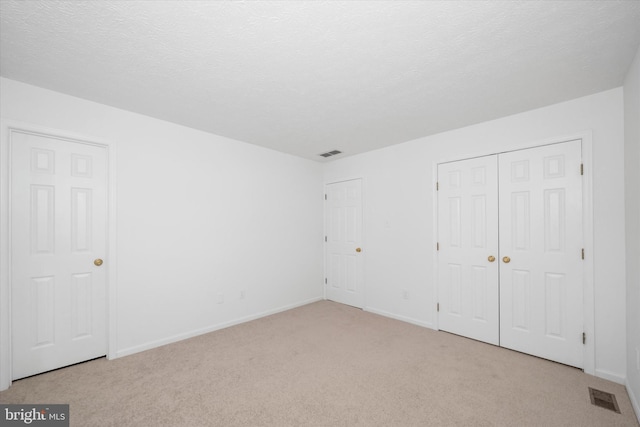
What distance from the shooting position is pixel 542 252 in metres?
2.79

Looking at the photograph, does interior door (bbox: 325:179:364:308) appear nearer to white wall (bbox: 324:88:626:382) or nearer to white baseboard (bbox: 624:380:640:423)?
white wall (bbox: 324:88:626:382)

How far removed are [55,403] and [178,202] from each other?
2.03 meters

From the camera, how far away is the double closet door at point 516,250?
2.63 meters

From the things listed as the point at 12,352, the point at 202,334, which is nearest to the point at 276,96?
the point at 202,334

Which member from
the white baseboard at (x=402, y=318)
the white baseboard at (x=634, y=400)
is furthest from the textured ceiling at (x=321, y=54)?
the white baseboard at (x=402, y=318)

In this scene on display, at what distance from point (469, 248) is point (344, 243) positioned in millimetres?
2005

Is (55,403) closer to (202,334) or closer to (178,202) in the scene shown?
(202,334)

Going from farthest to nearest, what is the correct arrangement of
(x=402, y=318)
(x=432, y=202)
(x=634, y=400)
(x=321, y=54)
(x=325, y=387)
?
(x=402, y=318)
(x=432, y=202)
(x=325, y=387)
(x=634, y=400)
(x=321, y=54)

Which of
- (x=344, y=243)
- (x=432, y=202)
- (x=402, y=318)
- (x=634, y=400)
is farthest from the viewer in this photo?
(x=344, y=243)

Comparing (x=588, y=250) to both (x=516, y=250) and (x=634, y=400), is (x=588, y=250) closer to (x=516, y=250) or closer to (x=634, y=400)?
(x=516, y=250)

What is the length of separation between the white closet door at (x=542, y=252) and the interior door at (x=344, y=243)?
2.04 m

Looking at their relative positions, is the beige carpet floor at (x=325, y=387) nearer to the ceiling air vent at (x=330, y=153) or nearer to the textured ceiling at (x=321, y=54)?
the textured ceiling at (x=321, y=54)

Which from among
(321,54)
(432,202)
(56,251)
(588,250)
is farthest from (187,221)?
(588,250)

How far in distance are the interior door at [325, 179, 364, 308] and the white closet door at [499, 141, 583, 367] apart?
6.68 feet
